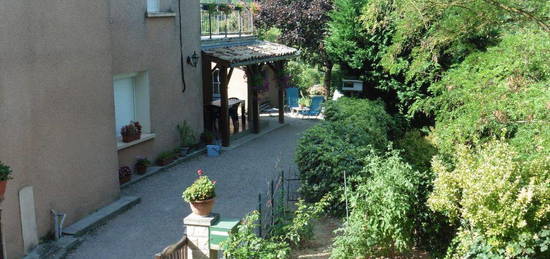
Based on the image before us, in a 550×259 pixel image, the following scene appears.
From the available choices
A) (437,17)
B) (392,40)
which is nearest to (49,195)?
(437,17)

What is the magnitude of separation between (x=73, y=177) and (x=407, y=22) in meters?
6.65

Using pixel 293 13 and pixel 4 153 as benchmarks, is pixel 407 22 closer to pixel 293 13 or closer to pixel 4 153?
pixel 4 153

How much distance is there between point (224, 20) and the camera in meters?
18.2

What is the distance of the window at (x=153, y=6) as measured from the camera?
13.5 metres

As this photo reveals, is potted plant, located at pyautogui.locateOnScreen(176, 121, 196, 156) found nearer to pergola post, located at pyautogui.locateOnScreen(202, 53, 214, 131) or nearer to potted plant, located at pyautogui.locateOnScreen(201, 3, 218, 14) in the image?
pergola post, located at pyautogui.locateOnScreen(202, 53, 214, 131)

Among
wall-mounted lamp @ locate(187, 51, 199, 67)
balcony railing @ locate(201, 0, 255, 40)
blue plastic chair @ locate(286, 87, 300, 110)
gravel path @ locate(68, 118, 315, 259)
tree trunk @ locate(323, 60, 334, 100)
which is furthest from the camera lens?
tree trunk @ locate(323, 60, 334, 100)

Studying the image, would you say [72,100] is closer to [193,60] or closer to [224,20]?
[193,60]

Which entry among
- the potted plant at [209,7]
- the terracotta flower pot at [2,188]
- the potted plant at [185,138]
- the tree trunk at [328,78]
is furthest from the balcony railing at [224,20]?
the terracotta flower pot at [2,188]

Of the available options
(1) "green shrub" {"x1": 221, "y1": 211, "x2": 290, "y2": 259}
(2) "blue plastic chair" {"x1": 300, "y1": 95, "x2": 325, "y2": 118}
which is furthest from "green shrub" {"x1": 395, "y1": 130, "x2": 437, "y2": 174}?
(2) "blue plastic chair" {"x1": 300, "y1": 95, "x2": 325, "y2": 118}

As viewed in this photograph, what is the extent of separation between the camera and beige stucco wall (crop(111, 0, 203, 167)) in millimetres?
12109

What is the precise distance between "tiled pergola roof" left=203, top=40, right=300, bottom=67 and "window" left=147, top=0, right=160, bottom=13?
2296 millimetres

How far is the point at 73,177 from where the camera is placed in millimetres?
9125

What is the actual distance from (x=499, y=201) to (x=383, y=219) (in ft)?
4.71

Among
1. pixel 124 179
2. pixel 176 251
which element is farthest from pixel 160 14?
pixel 176 251
